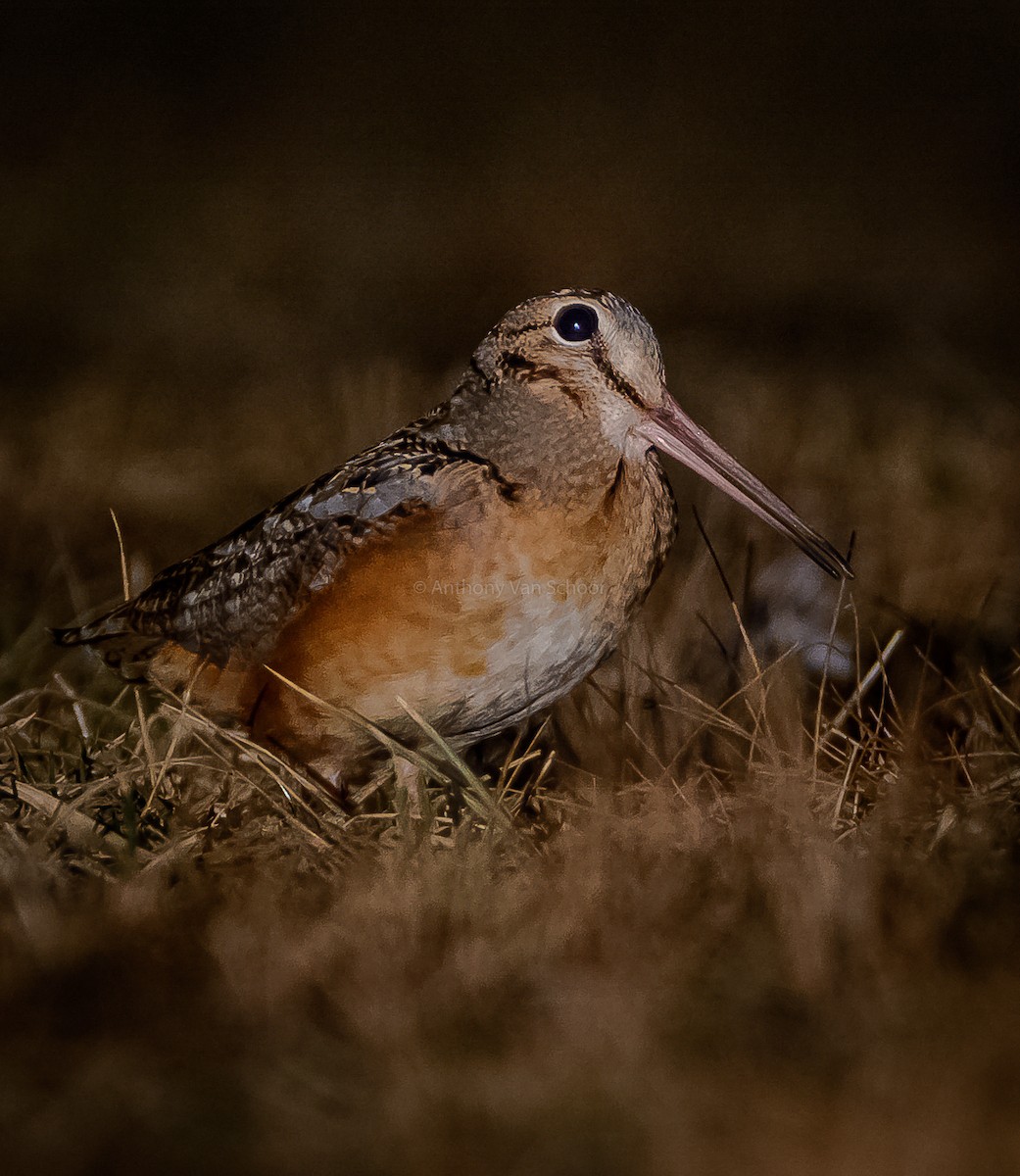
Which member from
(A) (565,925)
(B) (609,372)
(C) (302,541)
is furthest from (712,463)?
(A) (565,925)

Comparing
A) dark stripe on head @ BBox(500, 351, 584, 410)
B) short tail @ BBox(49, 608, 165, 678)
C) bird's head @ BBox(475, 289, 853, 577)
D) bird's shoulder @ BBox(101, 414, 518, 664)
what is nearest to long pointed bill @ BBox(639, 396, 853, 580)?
bird's head @ BBox(475, 289, 853, 577)

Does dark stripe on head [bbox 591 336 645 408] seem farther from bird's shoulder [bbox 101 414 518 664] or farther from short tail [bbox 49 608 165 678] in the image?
short tail [bbox 49 608 165 678]

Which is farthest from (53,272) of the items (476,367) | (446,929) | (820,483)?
(446,929)

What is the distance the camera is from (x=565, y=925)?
1.64 m

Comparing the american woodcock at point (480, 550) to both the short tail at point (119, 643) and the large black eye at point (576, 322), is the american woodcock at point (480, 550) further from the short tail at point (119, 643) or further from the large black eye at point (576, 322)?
the short tail at point (119, 643)

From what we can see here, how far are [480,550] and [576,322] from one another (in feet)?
1.20

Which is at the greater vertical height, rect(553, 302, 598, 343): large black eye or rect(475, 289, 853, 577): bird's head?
rect(553, 302, 598, 343): large black eye

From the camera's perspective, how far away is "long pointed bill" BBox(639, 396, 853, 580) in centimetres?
216

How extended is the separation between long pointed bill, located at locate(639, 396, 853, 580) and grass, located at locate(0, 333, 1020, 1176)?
0.26 metres

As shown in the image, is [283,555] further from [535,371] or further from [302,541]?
[535,371]

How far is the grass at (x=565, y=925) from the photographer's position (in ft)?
4.47

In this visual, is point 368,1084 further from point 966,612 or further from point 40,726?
point 966,612

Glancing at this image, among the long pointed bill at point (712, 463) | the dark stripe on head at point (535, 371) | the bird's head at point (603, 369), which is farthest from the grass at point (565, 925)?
the dark stripe on head at point (535, 371)

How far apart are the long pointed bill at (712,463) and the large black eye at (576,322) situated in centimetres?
16
